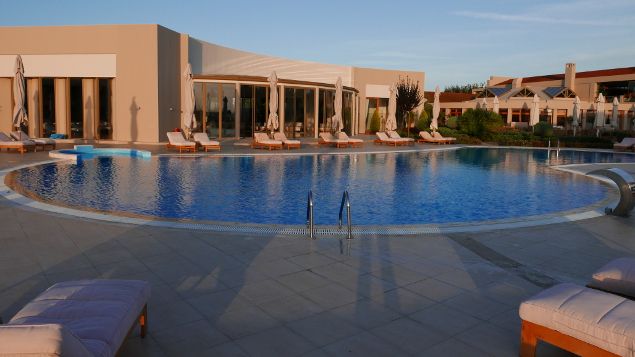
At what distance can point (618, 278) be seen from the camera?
428 cm

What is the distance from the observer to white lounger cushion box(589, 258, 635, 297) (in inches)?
166

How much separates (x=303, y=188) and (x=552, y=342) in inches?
361

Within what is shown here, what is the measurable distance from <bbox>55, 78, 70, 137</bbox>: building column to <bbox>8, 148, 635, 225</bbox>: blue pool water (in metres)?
8.61

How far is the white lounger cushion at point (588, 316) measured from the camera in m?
3.11

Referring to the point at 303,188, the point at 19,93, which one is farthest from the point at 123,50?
the point at 303,188

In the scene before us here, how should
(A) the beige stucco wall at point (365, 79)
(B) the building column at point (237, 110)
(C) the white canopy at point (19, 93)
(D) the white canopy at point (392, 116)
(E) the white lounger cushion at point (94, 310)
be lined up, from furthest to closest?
(A) the beige stucco wall at point (365, 79) → (D) the white canopy at point (392, 116) → (B) the building column at point (237, 110) → (C) the white canopy at point (19, 93) → (E) the white lounger cushion at point (94, 310)

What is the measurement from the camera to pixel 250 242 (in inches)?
267

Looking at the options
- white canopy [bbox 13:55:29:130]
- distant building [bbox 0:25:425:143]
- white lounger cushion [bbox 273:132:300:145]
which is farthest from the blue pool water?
distant building [bbox 0:25:425:143]

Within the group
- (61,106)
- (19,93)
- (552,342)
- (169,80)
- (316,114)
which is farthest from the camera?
(316,114)

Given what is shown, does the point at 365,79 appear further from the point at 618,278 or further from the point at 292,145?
the point at 618,278

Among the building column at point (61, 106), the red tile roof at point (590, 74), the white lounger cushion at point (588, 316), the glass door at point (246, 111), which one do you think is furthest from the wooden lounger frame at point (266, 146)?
the red tile roof at point (590, 74)

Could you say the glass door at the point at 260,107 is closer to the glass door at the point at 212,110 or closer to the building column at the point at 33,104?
the glass door at the point at 212,110

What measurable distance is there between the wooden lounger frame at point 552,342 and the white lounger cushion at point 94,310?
105 inches

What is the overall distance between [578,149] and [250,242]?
24731 millimetres
